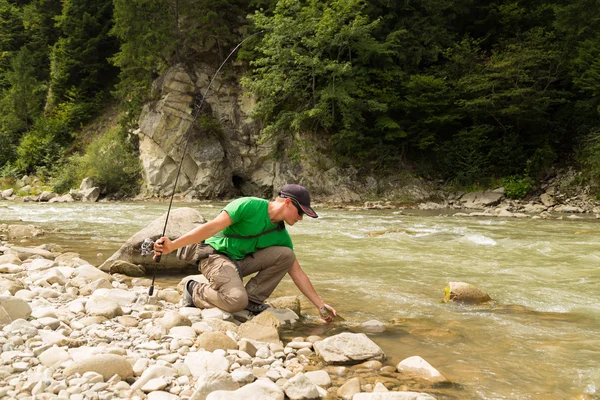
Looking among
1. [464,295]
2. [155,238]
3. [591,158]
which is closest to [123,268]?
[155,238]

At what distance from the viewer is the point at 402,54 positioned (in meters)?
21.2

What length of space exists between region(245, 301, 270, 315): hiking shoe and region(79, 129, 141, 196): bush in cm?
2196

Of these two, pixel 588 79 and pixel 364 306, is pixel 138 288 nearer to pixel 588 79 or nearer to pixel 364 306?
pixel 364 306

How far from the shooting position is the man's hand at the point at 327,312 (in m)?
3.70

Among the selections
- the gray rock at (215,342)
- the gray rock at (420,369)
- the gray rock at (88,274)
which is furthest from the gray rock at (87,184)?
the gray rock at (420,369)

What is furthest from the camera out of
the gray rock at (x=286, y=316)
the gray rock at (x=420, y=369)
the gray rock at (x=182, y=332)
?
the gray rock at (x=286, y=316)

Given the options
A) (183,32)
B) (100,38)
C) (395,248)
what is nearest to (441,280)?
(395,248)

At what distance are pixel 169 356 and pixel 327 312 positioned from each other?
4.84ft

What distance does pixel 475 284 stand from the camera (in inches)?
Answer: 208

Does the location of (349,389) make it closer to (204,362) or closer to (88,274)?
(204,362)

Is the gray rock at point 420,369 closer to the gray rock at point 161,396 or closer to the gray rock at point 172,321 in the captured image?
the gray rock at point 161,396

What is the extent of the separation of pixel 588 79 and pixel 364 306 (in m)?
17.9

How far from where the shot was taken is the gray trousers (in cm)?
364

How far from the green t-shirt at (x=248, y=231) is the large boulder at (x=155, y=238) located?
180cm
